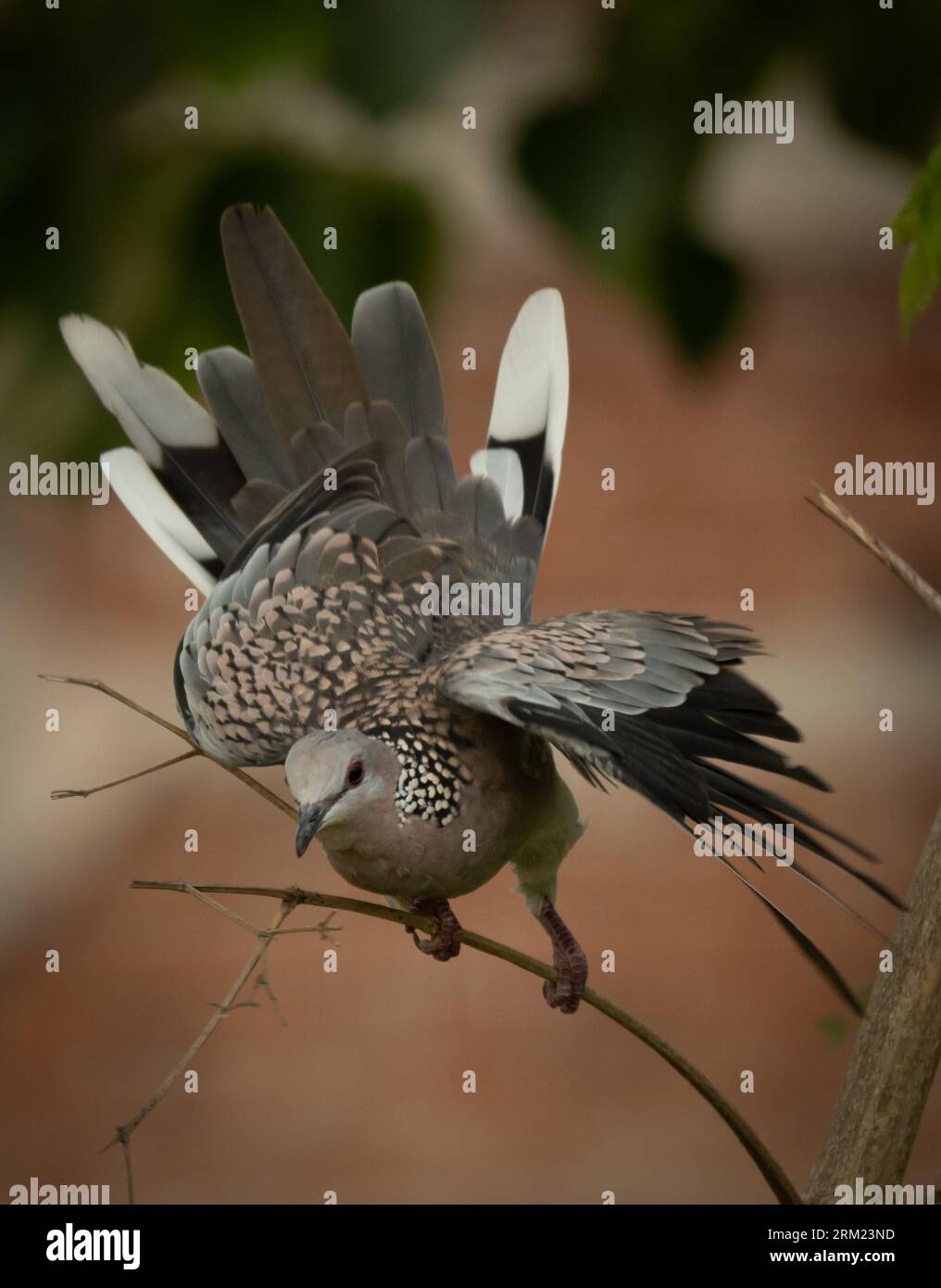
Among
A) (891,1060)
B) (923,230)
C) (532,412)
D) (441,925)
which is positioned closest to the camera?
(923,230)

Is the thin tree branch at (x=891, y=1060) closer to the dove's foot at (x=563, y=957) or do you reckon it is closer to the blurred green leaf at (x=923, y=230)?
the blurred green leaf at (x=923, y=230)

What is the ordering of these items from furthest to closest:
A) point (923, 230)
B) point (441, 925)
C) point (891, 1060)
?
point (441, 925)
point (891, 1060)
point (923, 230)

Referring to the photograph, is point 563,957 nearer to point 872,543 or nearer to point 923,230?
point 872,543

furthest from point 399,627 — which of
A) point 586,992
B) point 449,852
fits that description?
point 586,992

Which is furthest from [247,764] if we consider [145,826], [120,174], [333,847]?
[145,826]

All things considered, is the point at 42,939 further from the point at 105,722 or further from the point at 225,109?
the point at 225,109

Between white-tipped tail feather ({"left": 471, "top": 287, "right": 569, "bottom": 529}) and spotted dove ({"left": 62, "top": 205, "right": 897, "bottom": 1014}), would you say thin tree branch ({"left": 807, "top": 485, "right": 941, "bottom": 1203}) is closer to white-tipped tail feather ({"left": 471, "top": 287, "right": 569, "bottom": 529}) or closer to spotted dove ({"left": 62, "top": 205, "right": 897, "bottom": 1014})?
spotted dove ({"left": 62, "top": 205, "right": 897, "bottom": 1014})
